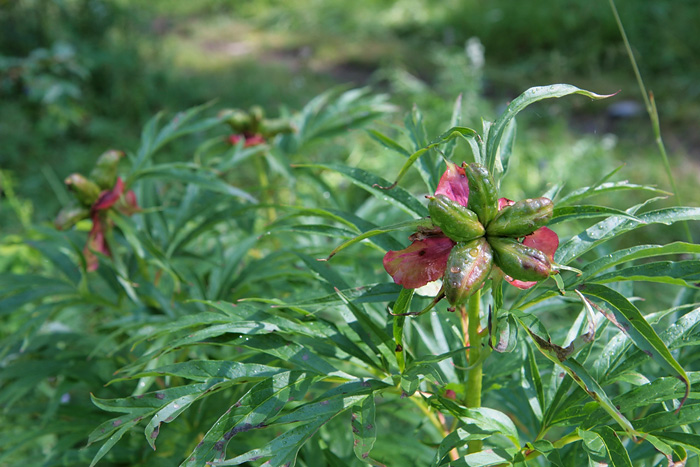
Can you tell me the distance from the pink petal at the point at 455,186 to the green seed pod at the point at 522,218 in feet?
0.17

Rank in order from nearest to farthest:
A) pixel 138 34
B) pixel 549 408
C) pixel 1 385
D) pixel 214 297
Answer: pixel 549 408
pixel 214 297
pixel 1 385
pixel 138 34

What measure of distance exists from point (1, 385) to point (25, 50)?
2.68 metres

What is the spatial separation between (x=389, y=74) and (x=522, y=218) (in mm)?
3451

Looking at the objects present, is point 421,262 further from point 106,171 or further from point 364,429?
point 106,171

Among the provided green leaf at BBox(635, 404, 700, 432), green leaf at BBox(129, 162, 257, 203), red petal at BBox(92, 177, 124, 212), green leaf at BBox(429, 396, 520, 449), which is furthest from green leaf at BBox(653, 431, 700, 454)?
red petal at BBox(92, 177, 124, 212)

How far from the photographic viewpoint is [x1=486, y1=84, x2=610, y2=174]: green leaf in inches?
23.8

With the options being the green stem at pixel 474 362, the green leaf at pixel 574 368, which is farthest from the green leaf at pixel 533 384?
the green leaf at pixel 574 368

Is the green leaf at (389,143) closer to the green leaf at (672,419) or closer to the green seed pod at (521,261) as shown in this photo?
the green seed pod at (521,261)

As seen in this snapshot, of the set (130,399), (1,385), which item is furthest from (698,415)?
(1,385)

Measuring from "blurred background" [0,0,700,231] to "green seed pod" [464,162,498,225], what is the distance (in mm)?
2377

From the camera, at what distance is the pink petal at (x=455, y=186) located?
630mm

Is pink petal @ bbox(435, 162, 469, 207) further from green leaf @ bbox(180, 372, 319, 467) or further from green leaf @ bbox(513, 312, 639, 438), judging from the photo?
green leaf @ bbox(180, 372, 319, 467)

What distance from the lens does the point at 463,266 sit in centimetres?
56

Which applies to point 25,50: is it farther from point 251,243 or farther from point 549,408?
point 549,408
